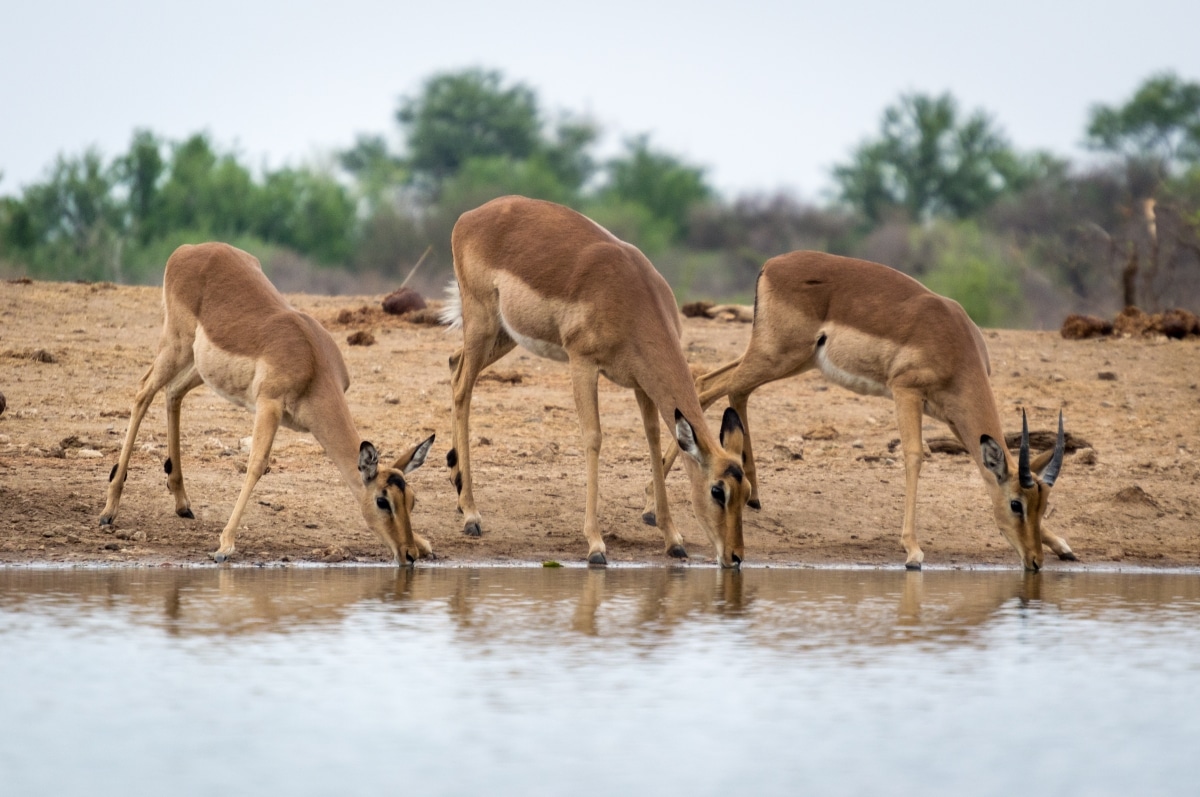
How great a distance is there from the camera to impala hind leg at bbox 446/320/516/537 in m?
11.2

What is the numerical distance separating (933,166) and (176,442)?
43701 millimetres

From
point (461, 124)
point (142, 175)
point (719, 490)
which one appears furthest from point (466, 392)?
point (461, 124)

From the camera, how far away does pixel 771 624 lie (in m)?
7.40

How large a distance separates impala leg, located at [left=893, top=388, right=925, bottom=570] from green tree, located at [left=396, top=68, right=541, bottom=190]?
4138 centimetres

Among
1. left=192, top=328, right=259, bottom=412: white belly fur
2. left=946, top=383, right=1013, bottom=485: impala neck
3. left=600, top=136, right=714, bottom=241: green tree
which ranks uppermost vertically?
left=600, top=136, right=714, bottom=241: green tree

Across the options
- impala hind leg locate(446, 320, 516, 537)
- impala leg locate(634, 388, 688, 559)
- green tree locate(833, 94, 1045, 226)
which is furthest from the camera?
green tree locate(833, 94, 1045, 226)

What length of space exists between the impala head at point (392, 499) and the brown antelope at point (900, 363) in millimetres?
2253

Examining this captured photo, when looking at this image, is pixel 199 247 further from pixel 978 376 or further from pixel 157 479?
pixel 978 376

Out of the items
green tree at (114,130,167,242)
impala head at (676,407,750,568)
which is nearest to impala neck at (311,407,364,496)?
impala head at (676,407,750,568)

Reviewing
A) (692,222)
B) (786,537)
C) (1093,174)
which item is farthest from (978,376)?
(692,222)

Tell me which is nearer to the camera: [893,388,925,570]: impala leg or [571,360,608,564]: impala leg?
[571,360,608,564]: impala leg

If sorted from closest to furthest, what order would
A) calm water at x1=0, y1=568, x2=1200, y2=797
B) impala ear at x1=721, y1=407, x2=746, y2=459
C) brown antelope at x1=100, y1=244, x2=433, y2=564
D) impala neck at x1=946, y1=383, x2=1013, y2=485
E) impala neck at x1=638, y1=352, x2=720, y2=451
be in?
calm water at x1=0, y1=568, x2=1200, y2=797 → brown antelope at x1=100, y1=244, x2=433, y2=564 → impala ear at x1=721, y1=407, x2=746, y2=459 → impala neck at x1=638, y1=352, x2=720, y2=451 → impala neck at x1=946, y1=383, x2=1013, y2=485

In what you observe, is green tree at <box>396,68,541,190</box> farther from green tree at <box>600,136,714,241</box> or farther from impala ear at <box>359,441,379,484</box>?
impala ear at <box>359,441,379,484</box>

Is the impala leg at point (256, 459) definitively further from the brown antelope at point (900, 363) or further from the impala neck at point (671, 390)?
the brown antelope at point (900, 363)
